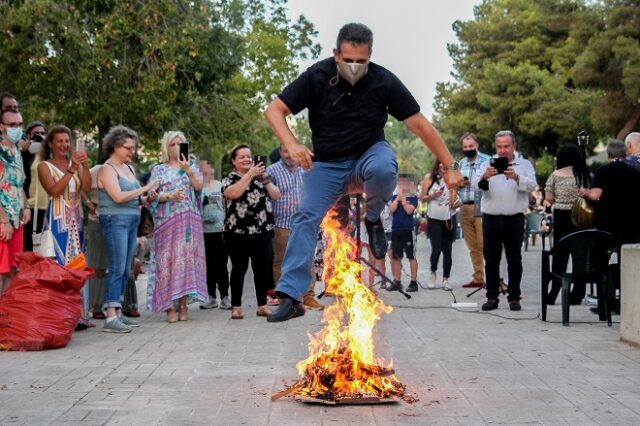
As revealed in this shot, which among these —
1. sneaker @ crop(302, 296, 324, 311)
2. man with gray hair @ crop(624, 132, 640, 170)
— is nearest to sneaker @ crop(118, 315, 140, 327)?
sneaker @ crop(302, 296, 324, 311)

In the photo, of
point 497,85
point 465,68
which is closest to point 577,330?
point 497,85

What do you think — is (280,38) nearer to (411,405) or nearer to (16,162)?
(16,162)

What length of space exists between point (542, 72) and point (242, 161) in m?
49.0

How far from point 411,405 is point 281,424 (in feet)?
3.35

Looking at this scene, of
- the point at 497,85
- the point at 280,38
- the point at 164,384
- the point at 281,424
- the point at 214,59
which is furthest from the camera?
the point at 497,85

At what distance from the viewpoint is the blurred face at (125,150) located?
1187cm

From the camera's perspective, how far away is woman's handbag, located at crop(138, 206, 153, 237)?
12500 millimetres

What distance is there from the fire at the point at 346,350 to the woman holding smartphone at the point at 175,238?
461cm

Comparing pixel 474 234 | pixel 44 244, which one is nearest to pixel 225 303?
pixel 44 244

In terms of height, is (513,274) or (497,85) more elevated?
(497,85)

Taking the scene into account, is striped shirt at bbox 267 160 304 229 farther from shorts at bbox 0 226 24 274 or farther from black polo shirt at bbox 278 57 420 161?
black polo shirt at bbox 278 57 420 161

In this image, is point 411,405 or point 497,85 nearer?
point 411,405

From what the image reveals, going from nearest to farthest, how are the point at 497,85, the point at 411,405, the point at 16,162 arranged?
the point at 411,405 < the point at 16,162 < the point at 497,85

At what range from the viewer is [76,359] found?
366 inches
